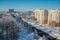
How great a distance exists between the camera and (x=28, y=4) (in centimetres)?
185

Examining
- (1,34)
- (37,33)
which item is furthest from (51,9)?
(1,34)

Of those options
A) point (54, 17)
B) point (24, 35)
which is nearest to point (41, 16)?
point (54, 17)

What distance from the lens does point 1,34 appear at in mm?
1748

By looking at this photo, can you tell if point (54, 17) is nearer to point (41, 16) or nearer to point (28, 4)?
point (41, 16)

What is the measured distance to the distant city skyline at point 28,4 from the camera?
1.82 metres

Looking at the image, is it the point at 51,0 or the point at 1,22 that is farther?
the point at 51,0

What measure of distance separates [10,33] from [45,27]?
19.7 inches

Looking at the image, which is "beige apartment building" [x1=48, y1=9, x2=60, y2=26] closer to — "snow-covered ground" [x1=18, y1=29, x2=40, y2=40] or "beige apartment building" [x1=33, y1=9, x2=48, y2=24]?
"beige apartment building" [x1=33, y1=9, x2=48, y2=24]

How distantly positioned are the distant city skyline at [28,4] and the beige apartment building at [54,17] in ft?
0.33

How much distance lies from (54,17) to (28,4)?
1.37 feet

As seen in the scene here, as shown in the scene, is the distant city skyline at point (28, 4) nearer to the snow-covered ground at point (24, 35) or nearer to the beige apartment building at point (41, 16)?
the beige apartment building at point (41, 16)

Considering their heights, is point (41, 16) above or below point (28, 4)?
below

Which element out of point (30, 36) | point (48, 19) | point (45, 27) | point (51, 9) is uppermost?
point (51, 9)

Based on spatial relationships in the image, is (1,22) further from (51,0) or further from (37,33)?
(51,0)
